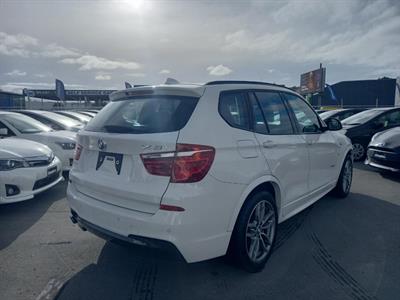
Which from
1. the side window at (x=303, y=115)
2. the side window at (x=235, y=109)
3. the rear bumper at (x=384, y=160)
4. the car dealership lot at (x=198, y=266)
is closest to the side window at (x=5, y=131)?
the car dealership lot at (x=198, y=266)

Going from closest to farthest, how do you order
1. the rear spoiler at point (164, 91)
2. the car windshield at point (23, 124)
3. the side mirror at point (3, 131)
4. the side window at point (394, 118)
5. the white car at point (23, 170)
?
1. the rear spoiler at point (164, 91)
2. the white car at point (23, 170)
3. the side mirror at point (3, 131)
4. the car windshield at point (23, 124)
5. the side window at point (394, 118)

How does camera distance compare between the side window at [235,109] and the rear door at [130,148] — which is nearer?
the rear door at [130,148]

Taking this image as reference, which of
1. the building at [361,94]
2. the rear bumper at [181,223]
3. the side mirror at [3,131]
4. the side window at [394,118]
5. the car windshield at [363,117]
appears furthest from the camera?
the building at [361,94]

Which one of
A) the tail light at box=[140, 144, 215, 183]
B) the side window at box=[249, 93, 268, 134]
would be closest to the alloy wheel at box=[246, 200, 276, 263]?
the side window at box=[249, 93, 268, 134]

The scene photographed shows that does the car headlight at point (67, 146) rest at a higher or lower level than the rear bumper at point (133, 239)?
higher

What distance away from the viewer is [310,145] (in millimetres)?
3562

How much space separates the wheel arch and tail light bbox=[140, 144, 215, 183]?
A: 0.51 m

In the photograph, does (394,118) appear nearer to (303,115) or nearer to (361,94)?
(303,115)

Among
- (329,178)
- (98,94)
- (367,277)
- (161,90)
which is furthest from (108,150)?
(98,94)

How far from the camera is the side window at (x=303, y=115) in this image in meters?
3.54

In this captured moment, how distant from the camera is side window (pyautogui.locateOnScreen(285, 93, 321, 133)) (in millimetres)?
3535

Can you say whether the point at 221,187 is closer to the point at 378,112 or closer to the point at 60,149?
the point at 60,149

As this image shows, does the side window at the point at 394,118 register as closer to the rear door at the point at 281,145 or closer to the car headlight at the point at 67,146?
the rear door at the point at 281,145

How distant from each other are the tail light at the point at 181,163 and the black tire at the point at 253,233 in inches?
26.6
